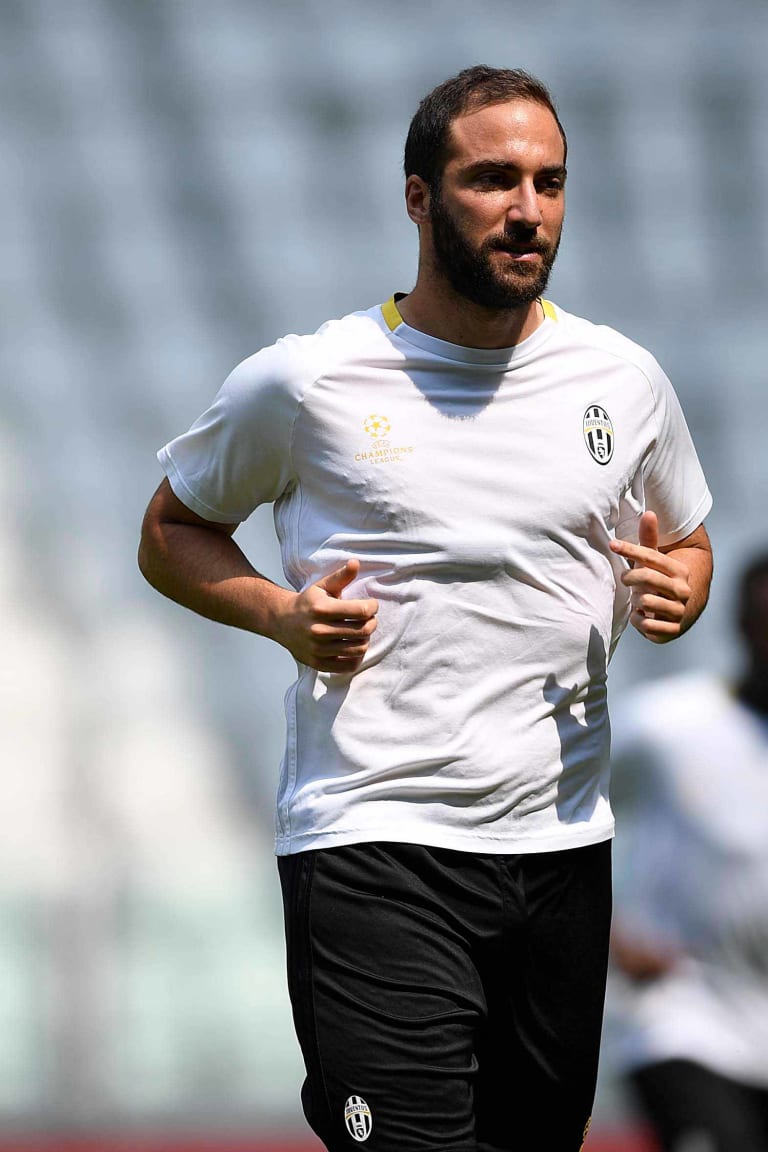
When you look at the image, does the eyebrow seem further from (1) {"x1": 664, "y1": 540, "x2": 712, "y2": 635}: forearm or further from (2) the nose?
(1) {"x1": 664, "y1": 540, "x2": 712, "y2": 635}: forearm

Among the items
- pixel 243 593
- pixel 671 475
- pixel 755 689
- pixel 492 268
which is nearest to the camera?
pixel 492 268

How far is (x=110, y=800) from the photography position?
251 inches

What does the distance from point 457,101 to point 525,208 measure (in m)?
0.19

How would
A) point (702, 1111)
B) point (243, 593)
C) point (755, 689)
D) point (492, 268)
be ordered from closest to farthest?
point (492, 268) < point (243, 593) < point (702, 1111) < point (755, 689)

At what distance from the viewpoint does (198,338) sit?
727 cm

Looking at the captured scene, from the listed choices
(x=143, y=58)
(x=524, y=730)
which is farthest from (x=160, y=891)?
(x=524, y=730)

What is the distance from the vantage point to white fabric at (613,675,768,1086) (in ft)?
8.45

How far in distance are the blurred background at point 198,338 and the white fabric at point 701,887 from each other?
3681 mm

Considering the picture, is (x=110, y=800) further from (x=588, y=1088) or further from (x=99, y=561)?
(x=588, y=1088)

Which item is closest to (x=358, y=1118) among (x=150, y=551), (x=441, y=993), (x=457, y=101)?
(x=441, y=993)

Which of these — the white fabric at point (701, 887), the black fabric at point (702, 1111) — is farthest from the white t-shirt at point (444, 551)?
the black fabric at point (702, 1111)

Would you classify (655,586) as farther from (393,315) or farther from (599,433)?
(393,315)

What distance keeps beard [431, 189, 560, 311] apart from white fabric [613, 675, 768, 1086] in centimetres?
86

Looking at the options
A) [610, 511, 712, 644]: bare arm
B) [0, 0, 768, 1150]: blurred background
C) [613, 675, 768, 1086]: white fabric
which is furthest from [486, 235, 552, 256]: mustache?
[0, 0, 768, 1150]: blurred background
